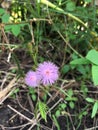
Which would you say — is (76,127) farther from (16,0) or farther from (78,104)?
(16,0)

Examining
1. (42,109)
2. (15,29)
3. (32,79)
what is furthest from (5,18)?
(42,109)

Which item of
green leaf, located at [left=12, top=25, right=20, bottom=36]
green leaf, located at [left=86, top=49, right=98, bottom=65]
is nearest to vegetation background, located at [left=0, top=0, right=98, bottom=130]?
green leaf, located at [left=12, top=25, right=20, bottom=36]

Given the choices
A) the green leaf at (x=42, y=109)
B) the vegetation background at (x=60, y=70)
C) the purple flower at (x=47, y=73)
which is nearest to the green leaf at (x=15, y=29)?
the vegetation background at (x=60, y=70)

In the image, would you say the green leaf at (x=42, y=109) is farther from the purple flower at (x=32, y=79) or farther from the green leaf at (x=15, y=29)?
the green leaf at (x=15, y=29)

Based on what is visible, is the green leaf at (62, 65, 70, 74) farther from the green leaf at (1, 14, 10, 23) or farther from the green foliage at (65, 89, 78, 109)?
the green leaf at (1, 14, 10, 23)

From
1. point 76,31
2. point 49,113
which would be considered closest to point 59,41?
point 76,31

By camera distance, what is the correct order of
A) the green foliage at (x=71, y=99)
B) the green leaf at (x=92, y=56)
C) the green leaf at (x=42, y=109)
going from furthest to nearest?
the green foliage at (x=71, y=99)
the green leaf at (x=42, y=109)
the green leaf at (x=92, y=56)
